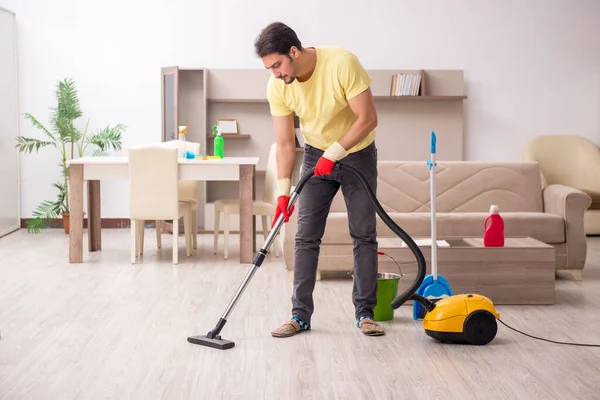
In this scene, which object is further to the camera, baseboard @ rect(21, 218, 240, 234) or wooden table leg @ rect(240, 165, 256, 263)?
baseboard @ rect(21, 218, 240, 234)

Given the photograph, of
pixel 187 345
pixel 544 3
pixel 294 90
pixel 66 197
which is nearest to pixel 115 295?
pixel 187 345

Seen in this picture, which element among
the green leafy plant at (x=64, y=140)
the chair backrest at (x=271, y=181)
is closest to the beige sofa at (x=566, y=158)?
the chair backrest at (x=271, y=181)

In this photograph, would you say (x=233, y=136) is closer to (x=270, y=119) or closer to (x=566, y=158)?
(x=270, y=119)

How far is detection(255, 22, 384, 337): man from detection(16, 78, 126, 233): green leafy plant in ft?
13.2

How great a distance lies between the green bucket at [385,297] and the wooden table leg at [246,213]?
1.91 meters

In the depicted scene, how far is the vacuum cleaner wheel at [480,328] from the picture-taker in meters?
3.39

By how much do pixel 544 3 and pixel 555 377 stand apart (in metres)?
5.40

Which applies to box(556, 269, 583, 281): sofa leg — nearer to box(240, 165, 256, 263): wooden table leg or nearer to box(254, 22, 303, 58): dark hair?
box(240, 165, 256, 263): wooden table leg

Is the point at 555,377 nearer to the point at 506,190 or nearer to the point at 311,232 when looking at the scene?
the point at 311,232

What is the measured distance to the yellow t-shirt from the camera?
3346 mm

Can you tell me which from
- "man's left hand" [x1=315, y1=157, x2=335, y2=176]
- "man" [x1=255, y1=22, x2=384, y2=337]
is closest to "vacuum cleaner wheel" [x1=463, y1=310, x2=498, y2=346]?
"man" [x1=255, y1=22, x2=384, y2=337]

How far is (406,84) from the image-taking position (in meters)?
7.41

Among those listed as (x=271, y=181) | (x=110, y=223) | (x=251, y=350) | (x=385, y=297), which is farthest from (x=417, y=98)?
(x=251, y=350)

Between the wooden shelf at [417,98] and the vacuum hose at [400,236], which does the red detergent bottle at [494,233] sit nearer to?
the vacuum hose at [400,236]
